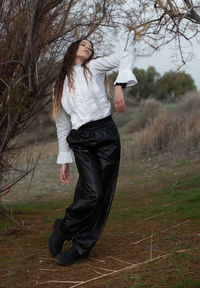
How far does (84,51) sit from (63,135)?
0.73m

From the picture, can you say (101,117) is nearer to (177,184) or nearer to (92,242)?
(92,242)

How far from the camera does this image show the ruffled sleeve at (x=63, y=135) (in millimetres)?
3818

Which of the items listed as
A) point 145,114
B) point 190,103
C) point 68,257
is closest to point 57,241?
point 68,257

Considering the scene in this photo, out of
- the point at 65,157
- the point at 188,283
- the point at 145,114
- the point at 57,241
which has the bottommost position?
the point at 188,283

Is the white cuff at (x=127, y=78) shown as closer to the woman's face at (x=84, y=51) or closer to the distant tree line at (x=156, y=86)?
the woman's face at (x=84, y=51)

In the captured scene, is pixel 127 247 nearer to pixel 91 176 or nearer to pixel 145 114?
pixel 91 176

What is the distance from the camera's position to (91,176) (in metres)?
3.54

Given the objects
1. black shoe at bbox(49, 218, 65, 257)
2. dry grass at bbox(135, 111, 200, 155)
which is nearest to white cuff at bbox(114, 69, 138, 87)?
black shoe at bbox(49, 218, 65, 257)

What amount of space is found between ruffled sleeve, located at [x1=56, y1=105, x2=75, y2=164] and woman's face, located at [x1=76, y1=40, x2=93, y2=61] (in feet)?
1.56

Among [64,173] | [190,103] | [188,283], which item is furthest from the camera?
[190,103]

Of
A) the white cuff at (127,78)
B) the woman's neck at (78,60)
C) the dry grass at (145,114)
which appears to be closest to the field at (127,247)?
the white cuff at (127,78)

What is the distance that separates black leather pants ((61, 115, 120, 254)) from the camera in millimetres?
3547

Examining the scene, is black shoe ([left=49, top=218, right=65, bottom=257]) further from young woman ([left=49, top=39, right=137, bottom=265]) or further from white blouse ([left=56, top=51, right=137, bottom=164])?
white blouse ([left=56, top=51, right=137, bottom=164])

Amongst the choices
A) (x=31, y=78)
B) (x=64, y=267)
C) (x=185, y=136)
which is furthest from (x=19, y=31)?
(x=185, y=136)
